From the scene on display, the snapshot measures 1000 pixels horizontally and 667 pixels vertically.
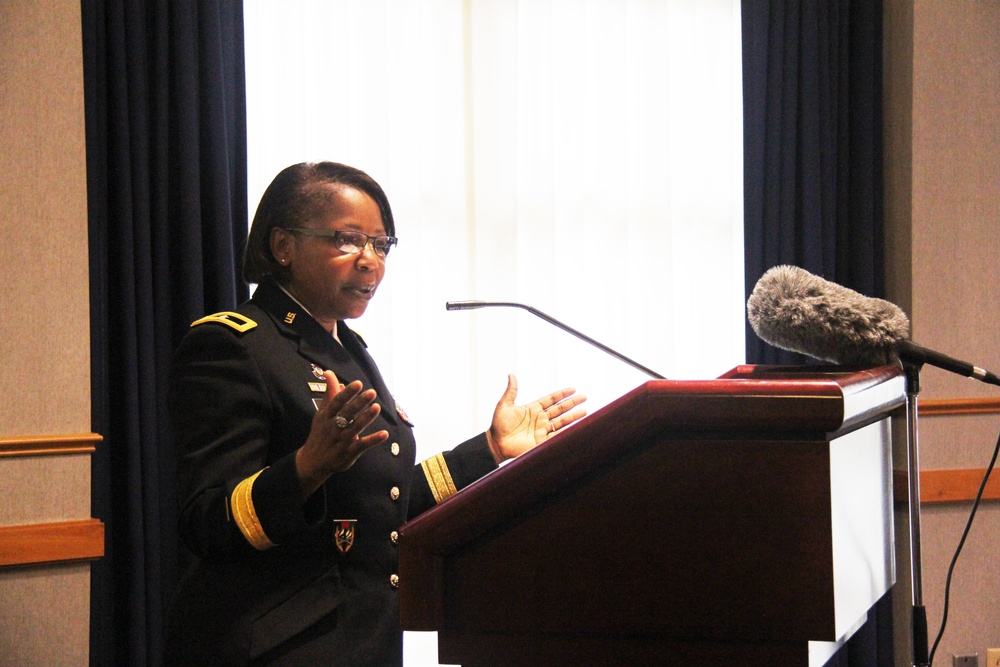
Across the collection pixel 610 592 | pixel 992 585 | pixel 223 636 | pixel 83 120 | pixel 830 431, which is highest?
pixel 83 120

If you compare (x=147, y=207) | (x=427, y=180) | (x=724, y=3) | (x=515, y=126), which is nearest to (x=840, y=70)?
(x=724, y=3)

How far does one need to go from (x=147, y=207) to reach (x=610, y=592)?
229cm

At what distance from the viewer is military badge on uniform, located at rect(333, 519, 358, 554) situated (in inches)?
59.8

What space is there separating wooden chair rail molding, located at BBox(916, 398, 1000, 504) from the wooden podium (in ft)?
8.43

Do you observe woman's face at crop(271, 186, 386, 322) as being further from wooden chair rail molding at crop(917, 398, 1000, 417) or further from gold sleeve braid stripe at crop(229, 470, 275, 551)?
wooden chair rail molding at crop(917, 398, 1000, 417)

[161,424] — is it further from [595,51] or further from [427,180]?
[595,51]

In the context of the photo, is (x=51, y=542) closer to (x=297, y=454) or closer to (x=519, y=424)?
(x=519, y=424)

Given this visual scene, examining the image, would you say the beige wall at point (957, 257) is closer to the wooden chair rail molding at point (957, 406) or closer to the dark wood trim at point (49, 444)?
the wooden chair rail molding at point (957, 406)

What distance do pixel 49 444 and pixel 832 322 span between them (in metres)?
2.06

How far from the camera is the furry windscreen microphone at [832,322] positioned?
1.05m

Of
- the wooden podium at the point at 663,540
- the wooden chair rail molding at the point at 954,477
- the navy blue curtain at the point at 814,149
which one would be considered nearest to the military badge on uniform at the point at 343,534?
the wooden podium at the point at 663,540

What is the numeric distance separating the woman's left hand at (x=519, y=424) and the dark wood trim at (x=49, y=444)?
1.21 meters

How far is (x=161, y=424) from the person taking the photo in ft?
8.90

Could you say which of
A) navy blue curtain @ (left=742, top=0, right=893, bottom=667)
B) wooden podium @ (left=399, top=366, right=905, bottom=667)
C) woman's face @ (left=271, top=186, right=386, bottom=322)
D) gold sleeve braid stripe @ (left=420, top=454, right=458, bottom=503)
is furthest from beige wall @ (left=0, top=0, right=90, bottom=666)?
navy blue curtain @ (left=742, top=0, right=893, bottom=667)
